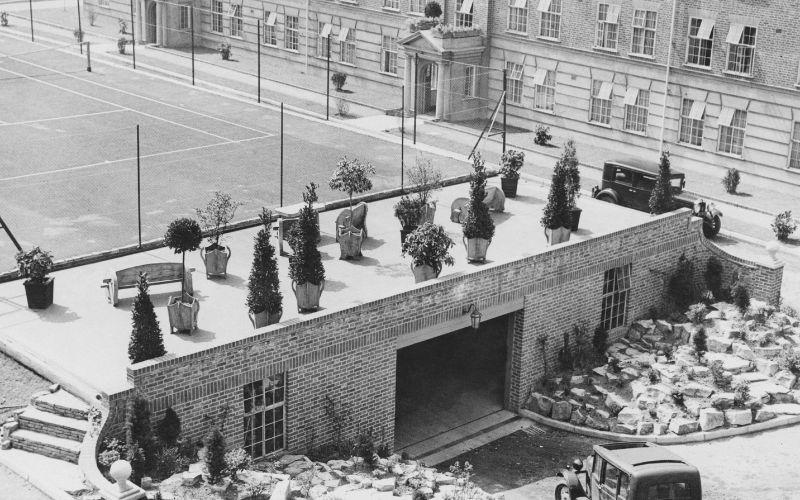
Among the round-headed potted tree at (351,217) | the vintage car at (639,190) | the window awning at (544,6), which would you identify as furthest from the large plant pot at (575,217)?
the window awning at (544,6)

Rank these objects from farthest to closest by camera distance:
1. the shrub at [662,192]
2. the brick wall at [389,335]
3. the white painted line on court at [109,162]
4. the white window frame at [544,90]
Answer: the white window frame at [544,90] → the white painted line on court at [109,162] → the shrub at [662,192] → the brick wall at [389,335]

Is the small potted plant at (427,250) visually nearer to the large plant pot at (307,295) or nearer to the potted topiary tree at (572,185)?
the large plant pot at (307,295)

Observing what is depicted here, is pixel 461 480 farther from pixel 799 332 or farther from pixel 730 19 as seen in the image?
pixel 730 19

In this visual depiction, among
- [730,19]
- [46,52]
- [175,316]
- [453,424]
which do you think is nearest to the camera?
[175,316]

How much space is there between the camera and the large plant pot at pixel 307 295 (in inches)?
1228

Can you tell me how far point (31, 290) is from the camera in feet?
103

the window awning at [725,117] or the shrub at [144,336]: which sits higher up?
the window awning at [725,117]

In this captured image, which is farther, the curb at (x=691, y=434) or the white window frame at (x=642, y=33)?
the white window frame at (x=642, y=33)

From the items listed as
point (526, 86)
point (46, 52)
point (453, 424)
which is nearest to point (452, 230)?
point (453, 424)

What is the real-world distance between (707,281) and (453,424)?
10330 millimetres

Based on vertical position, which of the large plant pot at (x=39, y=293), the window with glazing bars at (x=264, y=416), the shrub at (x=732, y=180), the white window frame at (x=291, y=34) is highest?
the white window frame at (x=291, y=34)

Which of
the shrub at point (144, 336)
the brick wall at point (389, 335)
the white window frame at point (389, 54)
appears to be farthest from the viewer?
the white window frame at point (389, 54)

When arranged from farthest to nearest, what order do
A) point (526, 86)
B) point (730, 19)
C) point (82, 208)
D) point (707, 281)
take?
point (526, 86), point (730, 19), point (82, 208), point (707, 281)

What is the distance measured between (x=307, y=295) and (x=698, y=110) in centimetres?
2778
